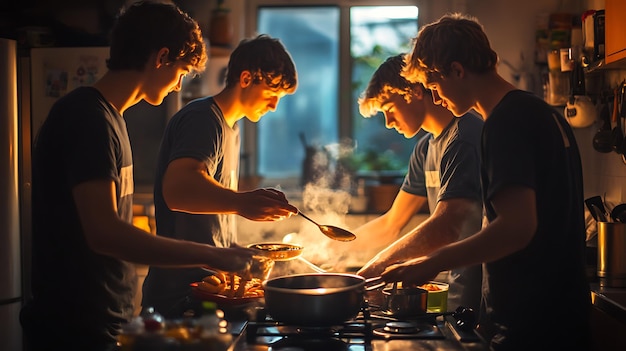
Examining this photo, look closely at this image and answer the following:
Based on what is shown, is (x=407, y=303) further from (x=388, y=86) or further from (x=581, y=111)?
(x=581, y=111)

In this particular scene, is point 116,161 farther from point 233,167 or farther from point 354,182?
point 354,182

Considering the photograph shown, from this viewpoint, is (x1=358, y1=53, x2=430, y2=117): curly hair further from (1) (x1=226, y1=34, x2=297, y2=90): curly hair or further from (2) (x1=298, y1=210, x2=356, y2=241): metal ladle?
(2) (x1=298, y1=210, x2=356, y2=241): metal ladle

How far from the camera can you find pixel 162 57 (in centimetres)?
194

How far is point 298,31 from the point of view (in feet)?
14.6

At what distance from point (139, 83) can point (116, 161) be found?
28 cm

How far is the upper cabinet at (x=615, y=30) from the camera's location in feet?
7.61

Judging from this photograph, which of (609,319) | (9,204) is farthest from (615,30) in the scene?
(9,204)

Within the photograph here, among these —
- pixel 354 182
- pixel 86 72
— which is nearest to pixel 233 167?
pixel 86 72

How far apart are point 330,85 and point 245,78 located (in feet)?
6.69

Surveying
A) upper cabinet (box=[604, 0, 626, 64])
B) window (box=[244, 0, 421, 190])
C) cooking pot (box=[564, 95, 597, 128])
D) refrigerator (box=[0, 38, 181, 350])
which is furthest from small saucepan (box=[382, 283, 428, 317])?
window (box=[244, 0, 421, 190])

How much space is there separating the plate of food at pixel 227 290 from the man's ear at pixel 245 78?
28.7 inches

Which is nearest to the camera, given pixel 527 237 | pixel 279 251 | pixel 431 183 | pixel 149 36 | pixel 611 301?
pixel 527 237

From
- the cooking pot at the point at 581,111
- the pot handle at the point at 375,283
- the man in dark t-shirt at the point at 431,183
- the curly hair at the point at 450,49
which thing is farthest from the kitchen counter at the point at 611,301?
the cooking pot at the point at 581,111

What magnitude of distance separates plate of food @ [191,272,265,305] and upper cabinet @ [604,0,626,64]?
138 cm
